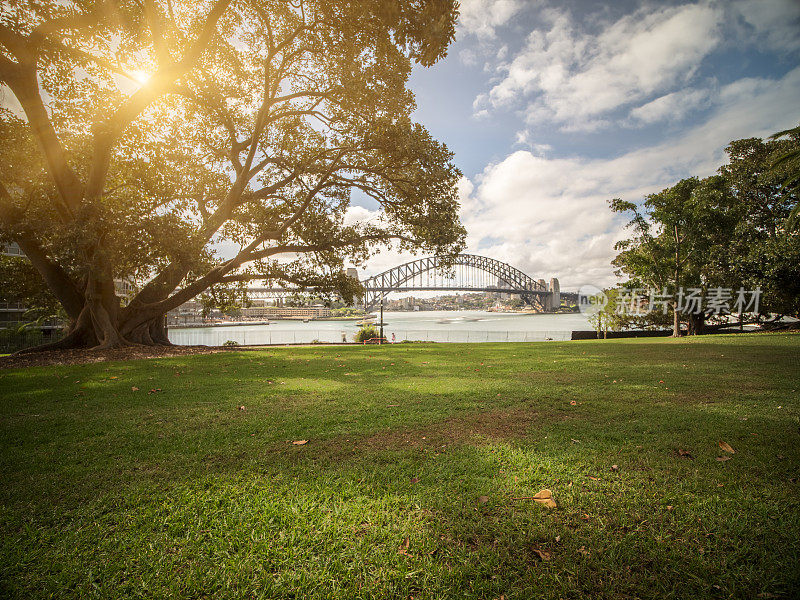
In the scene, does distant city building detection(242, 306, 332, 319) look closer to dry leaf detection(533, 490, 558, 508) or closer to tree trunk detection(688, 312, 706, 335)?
tree trunk detection(688, 312, 706, 335)

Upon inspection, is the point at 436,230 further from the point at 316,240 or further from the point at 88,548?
the point at 88,548

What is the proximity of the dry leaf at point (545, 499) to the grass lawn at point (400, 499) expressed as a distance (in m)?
0.04

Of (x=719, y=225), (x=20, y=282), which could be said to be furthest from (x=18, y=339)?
(x=719, y=225)

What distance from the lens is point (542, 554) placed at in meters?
1.57

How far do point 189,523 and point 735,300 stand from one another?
2898 cm

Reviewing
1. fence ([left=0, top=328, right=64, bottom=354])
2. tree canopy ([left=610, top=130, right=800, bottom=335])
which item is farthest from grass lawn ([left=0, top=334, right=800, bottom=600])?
fence ([left=0, top=328, right=64, bottom=354])

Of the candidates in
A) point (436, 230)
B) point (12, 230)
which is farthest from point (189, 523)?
point (436, 230)

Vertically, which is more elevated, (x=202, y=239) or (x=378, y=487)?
(x=202, y=239)

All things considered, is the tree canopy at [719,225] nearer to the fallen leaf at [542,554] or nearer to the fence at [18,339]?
the fallen leaf at [542,554]

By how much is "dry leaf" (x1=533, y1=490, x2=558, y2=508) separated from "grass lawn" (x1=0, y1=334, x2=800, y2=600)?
40 mm

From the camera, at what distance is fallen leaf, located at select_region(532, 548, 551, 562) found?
5.09ft

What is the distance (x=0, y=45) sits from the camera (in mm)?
8516

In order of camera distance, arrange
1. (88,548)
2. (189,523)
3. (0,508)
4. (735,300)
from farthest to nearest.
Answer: (735,300) < (0,508) < (189,523) < (88,548)

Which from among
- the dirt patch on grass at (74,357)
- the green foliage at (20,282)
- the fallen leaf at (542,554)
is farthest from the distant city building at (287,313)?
the fallen leaf at (542,554)
